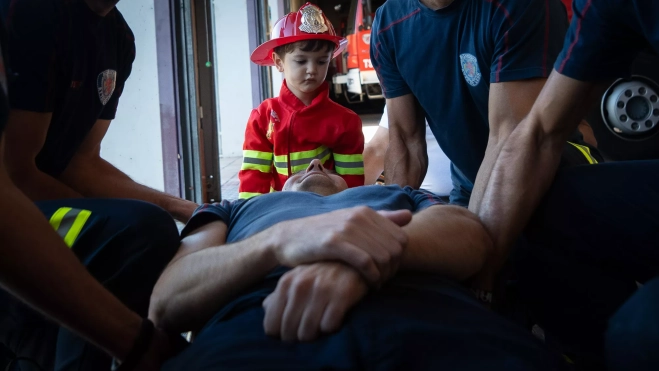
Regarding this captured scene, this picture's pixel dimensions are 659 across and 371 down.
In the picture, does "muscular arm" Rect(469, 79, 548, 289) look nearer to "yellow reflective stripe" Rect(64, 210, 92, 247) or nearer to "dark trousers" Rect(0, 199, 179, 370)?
"dark trousers" Rect(0, 199, 179, 370)

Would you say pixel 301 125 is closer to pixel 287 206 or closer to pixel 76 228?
pixel 287 206

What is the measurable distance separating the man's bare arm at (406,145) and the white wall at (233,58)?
460 cm

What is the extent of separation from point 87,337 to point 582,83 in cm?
132

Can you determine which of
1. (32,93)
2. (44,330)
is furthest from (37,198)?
(44,330)

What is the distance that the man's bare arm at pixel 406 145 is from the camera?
2.68 meters

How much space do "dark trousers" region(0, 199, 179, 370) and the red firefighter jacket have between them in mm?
1748

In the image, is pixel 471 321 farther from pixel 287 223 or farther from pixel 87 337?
pixel 87 337

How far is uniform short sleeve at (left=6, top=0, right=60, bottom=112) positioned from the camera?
1710mm

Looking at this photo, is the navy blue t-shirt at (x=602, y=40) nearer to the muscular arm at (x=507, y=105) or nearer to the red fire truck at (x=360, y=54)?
the muscular arm at (x=507, y=105)

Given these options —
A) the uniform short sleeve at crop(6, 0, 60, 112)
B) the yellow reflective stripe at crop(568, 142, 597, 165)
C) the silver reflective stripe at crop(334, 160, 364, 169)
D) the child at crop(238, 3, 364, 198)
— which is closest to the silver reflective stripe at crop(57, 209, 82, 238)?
the uniform short sleeve at crop(6, 0, 60, 112)

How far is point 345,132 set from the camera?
11.4ft

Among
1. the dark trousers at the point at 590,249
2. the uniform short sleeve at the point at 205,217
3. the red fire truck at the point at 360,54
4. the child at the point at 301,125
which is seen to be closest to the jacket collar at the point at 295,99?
the child at the point at 301,125

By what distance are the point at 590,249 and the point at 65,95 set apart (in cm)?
162

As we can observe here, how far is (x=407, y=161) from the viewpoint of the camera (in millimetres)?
2721
